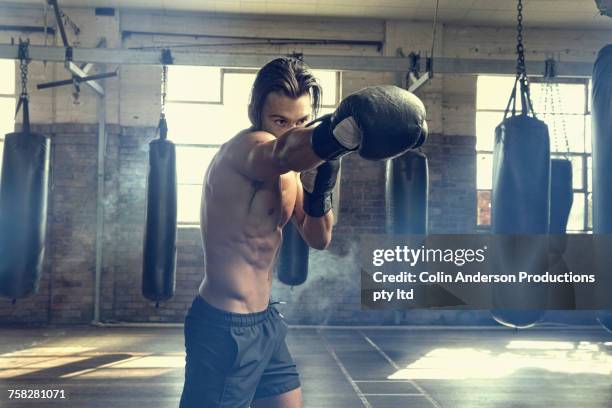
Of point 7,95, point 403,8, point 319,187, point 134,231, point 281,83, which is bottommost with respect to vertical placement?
point 134,231

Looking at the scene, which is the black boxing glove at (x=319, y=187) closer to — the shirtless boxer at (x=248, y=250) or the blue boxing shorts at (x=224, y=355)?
the shirtless boxer at (x=248, y=250)

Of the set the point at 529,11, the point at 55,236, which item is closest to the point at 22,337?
the point at 55,236

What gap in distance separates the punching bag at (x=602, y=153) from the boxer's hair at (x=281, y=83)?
52.0 inches

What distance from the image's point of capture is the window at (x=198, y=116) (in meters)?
6.79

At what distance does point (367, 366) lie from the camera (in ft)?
15.8

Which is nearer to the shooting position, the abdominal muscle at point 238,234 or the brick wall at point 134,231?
the abdominal muscle at point 238,234

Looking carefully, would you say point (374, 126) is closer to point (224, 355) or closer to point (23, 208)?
point (224, 355)

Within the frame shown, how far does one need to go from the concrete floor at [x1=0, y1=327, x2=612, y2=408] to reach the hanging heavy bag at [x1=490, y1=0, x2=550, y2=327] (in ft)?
2.59

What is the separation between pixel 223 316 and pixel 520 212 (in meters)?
2.15

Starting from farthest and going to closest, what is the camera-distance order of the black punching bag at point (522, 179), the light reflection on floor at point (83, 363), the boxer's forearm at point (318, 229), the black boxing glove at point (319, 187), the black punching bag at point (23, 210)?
the light reflection on floor at point (83, 363) < the black punching bag at point (23, 210) < the black punching bag at point (522, 179) < the boxer's forearm at point (318, 229) < the black boxing glove at point (319, 187)

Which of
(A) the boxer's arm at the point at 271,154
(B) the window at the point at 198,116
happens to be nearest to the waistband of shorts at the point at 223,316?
(A) the boxer's arm at the point at 271,154

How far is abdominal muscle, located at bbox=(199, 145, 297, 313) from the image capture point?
1.71 meters

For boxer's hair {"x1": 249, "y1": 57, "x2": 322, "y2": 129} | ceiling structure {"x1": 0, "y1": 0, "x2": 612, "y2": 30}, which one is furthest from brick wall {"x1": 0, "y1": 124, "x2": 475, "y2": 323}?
boxer's hair {"x1": 249, "y1": 57, "x2": 322, "y2": 129}

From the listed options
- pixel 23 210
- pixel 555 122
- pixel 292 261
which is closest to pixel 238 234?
pixel 23 210
